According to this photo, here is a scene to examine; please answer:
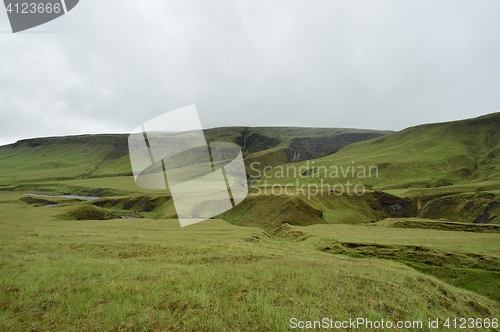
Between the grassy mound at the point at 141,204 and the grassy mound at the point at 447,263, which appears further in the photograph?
the grassy mound at the point at 141,204

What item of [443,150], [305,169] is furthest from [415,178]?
[305,169]

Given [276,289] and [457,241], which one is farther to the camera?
[457,241]

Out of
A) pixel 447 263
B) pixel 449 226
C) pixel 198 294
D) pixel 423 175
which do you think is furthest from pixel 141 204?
pixel 423 175

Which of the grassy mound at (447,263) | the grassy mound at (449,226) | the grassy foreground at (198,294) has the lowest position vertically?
the grassy mound at (449,226)

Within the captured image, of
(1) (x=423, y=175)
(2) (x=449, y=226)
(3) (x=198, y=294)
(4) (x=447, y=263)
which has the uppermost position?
(3) (x=198, y=294)

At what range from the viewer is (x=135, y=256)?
1560 centimetres

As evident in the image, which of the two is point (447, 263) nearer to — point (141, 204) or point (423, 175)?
point (141, 204)

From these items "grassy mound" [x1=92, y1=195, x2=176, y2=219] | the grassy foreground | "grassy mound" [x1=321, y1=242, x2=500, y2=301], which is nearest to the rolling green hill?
"grassy mound" [x1=321, y1=242, x2=500, y2=301]

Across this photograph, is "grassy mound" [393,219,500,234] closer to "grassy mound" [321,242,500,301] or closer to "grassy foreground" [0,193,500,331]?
"grassy mound" [321,242,500,301]

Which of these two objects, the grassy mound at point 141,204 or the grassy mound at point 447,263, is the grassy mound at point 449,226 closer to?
the grassy mound at point 447,263

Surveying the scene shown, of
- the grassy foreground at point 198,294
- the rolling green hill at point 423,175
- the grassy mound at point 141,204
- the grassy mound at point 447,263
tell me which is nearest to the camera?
the grassy foreground at point 198,294

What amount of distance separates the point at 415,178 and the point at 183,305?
124 meters

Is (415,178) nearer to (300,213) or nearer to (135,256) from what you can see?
(300,213)

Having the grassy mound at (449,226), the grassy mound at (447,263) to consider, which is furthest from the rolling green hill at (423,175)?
the grassy mound at (447,263)
